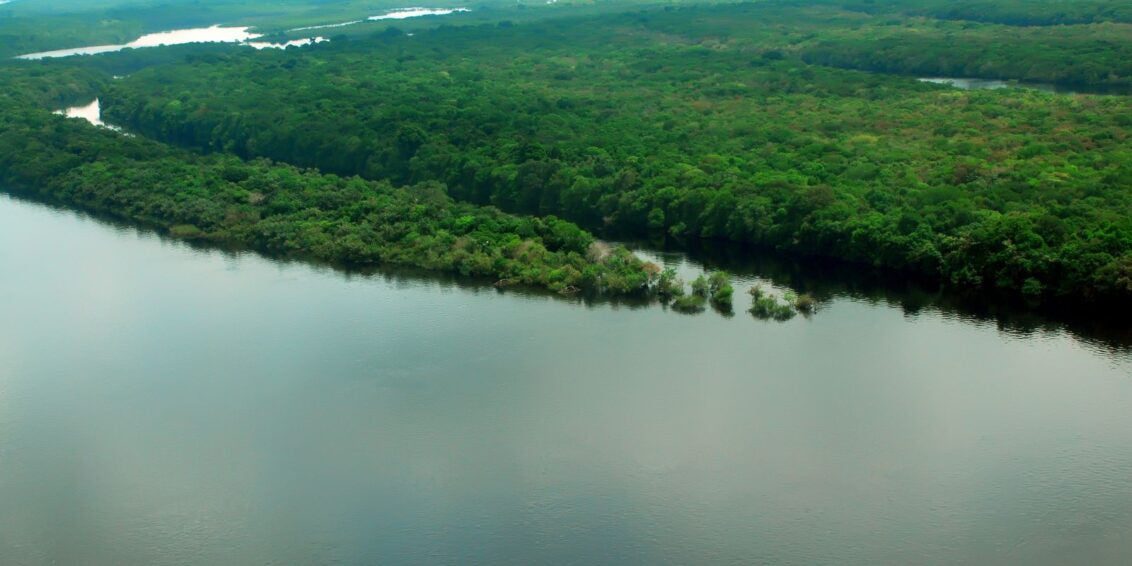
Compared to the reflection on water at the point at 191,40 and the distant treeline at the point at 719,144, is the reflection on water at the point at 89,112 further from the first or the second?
the reflection on water at the point at 191,40

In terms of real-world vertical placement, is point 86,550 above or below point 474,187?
below

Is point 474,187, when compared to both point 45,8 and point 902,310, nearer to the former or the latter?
point 902,310

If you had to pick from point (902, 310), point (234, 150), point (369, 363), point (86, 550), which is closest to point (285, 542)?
point (86, 550)

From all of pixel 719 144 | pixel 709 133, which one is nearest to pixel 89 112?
pixel 709 133

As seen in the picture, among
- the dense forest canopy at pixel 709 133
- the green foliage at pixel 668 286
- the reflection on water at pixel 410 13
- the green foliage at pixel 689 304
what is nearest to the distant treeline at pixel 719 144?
the dense forest canopy at pixel 709 133

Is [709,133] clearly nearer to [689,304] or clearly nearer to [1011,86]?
[689,304]

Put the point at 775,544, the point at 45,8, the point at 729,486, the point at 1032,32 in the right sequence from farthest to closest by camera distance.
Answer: the point at 45,8 → the point at 1032,32 → the point at 729,486 → the point at 775,544

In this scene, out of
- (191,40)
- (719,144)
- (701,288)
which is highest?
(191,40)

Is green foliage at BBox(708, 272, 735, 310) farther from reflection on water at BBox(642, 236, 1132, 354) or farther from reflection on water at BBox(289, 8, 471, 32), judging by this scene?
reflection on water at BBox(289, 8, 471, 32)
